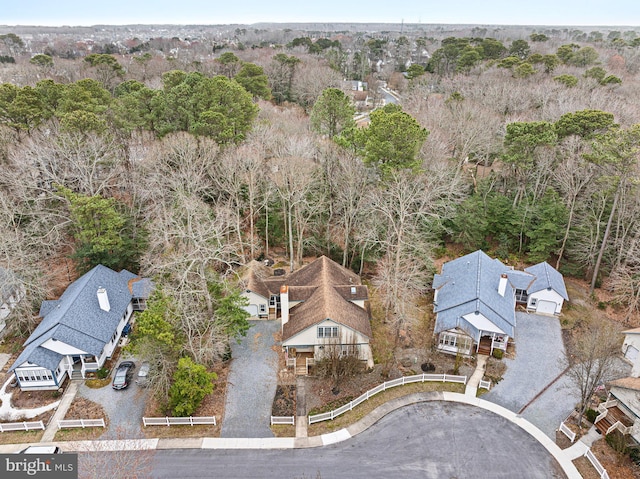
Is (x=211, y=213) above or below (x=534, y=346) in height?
above

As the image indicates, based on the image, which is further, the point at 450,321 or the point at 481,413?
the point at 450,321

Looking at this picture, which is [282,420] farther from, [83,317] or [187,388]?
[83,317]

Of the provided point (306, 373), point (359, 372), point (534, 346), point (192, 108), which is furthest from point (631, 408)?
point (192, 108)

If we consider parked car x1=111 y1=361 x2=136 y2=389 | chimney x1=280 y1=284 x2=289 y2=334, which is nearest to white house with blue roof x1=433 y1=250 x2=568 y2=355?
chimney x1=280 y1=284 x2=289 y2=334

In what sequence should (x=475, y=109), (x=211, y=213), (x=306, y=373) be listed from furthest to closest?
1. (x=475, y=109)
2. (x=211, y=213)
3. (x=306, y=373)

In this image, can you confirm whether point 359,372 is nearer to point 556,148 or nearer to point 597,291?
point 597,291

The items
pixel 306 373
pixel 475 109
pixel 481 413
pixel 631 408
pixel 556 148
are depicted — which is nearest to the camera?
pixel 631 408

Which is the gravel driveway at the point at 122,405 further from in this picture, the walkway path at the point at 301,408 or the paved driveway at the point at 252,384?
the walkway path at the point at 301,408

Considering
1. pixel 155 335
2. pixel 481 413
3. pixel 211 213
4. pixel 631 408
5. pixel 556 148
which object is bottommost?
pixel 481 413
